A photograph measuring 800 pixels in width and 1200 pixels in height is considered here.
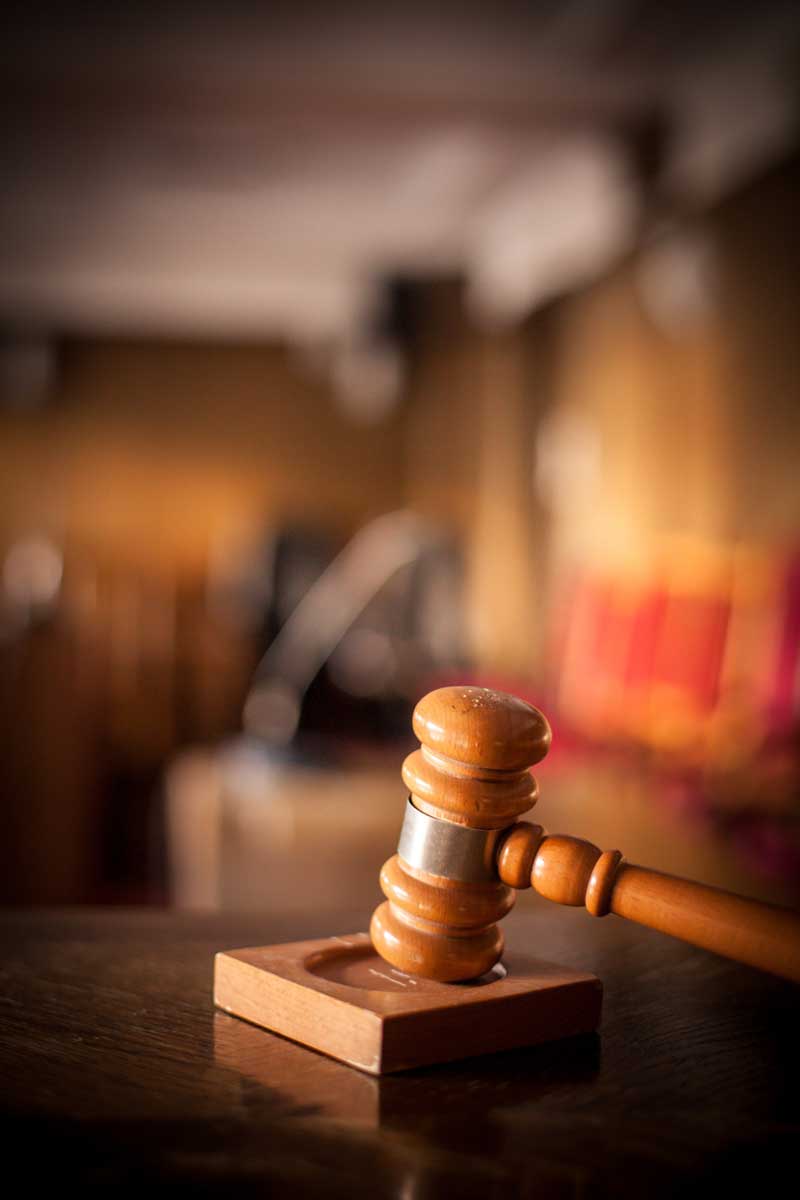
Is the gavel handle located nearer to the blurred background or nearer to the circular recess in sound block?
the circular recess in sound block

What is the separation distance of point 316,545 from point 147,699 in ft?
5.44

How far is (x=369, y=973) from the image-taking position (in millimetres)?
638

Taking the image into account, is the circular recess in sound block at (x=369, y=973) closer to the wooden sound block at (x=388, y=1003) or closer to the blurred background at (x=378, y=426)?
the wooden sound block at (x=388, y=1003)

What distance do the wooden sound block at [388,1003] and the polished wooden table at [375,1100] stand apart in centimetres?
1

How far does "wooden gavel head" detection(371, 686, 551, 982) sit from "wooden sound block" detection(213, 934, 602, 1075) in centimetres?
2

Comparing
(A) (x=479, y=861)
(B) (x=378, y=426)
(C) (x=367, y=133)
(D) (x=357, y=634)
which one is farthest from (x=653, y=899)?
(B) (x=378, y=426)

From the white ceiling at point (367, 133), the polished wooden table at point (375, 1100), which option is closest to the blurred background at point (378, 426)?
the white ceiling at point (367, 133)

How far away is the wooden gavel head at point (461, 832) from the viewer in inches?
23.5

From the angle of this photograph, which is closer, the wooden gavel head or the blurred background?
the wooden gavel head

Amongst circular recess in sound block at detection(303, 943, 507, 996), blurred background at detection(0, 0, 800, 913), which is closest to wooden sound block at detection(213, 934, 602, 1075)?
circular recess in sound block at detection(303, 943, 507, 996)

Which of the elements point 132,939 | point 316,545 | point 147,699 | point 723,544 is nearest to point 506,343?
point 316,545

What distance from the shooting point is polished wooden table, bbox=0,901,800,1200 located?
0.45 meters

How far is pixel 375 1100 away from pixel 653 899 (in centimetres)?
16

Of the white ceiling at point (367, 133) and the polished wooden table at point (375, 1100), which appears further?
the white ceiling at point (367, 133)
